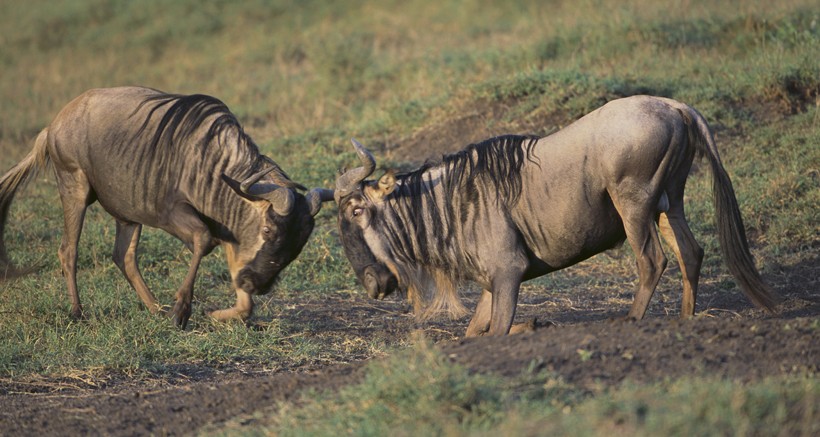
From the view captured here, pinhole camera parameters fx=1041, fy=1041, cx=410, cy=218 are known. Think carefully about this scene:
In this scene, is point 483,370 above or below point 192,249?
above

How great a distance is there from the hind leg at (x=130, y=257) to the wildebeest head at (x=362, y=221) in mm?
1848

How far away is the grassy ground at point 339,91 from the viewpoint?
664 centimetres

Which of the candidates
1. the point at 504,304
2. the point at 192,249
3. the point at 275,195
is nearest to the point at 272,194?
the point at 275,195

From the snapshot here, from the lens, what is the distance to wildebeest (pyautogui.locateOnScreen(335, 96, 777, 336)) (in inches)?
224

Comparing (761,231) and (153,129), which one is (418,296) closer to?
(153,129)

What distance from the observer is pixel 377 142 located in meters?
11.0

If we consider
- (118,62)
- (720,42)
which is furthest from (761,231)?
(118,62)

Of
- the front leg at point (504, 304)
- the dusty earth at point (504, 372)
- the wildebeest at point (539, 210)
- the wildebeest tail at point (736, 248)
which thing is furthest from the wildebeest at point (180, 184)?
the wildebeest tail at point (736, 248)

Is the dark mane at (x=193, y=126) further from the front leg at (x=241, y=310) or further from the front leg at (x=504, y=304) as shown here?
the front leg at (x=504, y=304)

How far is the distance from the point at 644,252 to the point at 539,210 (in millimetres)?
625

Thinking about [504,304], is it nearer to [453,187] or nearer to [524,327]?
[524,327]

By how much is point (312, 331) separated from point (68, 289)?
68.6 inches

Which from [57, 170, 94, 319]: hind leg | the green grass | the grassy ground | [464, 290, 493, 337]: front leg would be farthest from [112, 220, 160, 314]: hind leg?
the green grass

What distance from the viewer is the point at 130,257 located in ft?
24.4
